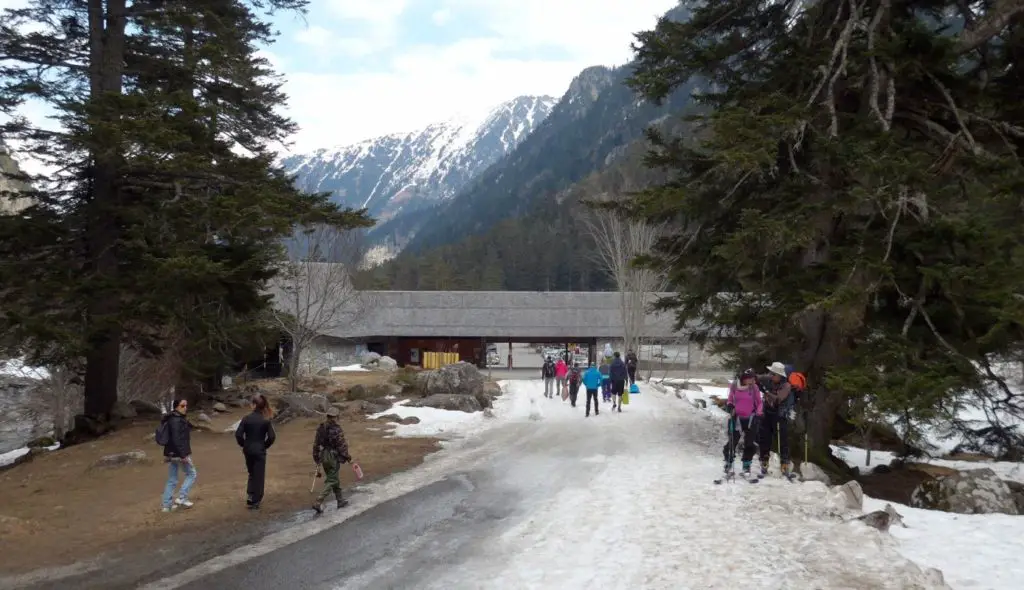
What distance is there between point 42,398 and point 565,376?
70.0 feet

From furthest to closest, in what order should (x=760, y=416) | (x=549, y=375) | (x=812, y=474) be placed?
(x=549, y=375)
(x=760, y=416)
(x=812, y=474)

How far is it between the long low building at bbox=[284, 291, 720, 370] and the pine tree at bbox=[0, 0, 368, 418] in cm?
2484

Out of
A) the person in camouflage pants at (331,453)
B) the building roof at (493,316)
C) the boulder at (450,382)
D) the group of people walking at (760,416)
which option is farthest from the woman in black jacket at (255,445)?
the building roof at (493,316)

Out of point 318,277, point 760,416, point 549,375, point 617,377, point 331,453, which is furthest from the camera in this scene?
point 549,375

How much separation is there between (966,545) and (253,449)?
8887 mm

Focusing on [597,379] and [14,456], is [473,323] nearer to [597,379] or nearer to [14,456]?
[597,379]

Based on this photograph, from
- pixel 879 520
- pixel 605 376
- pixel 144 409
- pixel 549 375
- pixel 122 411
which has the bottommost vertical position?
pixel 144 409

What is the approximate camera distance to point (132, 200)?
1689 cm

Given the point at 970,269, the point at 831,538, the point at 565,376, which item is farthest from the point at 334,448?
the point at 565,376

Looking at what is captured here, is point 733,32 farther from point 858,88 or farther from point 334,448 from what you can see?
point 334,448

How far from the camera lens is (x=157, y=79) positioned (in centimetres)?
1739

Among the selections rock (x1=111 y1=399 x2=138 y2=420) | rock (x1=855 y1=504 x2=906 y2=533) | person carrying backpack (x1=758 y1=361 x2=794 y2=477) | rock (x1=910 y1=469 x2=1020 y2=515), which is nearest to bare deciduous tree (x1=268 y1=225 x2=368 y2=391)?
rock (x1=111 y1=399 x2=138 y2=420)

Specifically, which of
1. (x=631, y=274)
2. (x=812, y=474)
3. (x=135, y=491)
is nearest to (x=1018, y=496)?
(x=812, y=474)

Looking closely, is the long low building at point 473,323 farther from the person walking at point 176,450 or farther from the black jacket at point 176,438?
the black jacket at point 176,438
